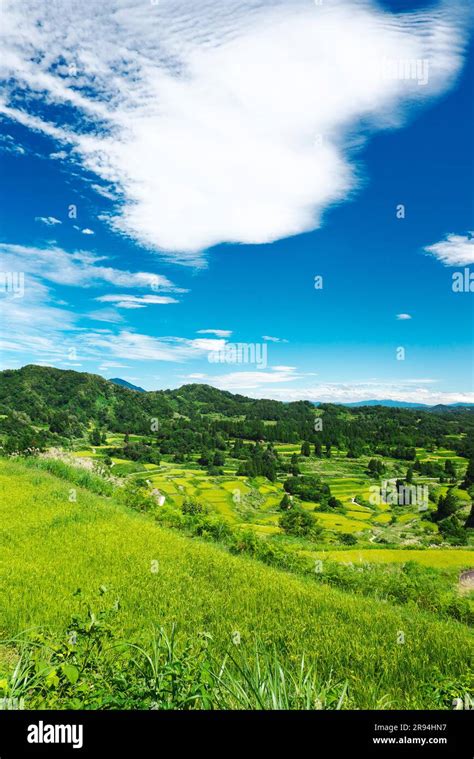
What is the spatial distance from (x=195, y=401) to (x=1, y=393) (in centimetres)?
2657

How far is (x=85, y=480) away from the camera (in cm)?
1862

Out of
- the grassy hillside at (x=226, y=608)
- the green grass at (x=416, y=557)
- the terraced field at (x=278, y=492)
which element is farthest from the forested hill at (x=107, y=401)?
the grassy hillside at (x=226, y=608)

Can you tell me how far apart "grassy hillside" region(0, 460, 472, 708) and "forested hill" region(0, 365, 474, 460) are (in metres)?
31.5

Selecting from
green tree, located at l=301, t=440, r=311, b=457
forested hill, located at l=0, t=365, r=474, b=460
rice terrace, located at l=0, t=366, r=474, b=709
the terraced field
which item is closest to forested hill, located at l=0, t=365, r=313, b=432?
forested hill, located at l=0, t=365, r=474, b=460

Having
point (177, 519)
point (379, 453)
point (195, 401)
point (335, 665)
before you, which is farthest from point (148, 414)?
point (335, 665)

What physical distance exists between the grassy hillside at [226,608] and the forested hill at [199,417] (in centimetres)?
3152

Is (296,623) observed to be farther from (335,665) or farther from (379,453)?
(379,453)

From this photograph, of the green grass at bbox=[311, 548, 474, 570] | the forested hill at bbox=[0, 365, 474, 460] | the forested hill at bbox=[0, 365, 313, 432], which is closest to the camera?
the green grass at bbox=[311, 548, 474, 570]

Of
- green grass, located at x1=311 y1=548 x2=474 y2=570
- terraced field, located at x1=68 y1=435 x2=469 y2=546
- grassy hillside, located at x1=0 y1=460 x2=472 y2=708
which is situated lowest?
terraced field, located at x1=68 y1=435 x2=469 y2=546

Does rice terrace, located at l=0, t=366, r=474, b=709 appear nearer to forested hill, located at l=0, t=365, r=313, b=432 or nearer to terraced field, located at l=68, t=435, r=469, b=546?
terraced field, located at l=68, t=435, r=469, b=546

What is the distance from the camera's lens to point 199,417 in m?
61.4

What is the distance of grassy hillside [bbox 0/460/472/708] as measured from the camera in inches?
187

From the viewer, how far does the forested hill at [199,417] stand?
4756cm
